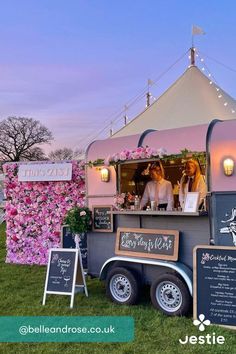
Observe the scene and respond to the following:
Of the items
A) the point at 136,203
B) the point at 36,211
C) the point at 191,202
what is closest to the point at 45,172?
the point at 36,211

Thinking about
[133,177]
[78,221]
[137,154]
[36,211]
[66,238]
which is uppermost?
[137,154]

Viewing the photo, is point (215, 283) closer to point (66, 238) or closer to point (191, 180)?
point (191, 180)

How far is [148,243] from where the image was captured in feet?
17.3

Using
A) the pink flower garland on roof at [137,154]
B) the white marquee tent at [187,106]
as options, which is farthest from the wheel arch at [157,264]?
the white marquee tent at [187,106]

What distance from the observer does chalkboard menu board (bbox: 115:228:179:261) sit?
5012mm

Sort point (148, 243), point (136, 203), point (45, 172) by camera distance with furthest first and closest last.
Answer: point (45, 172)
point (136, 203)
point (148, 243)

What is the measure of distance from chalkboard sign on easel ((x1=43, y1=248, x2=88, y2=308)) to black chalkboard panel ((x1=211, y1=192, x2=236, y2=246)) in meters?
1.98

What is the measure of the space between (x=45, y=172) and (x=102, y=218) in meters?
2.91

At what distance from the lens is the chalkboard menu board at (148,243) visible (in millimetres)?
5012

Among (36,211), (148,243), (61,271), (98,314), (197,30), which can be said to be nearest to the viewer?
(98,314)

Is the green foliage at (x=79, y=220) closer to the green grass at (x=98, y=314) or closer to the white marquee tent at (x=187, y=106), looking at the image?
the green grass at (x=98, y=314)

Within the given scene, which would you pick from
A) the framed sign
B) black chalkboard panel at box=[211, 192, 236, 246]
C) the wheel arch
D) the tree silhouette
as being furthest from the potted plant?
the tree silhouette

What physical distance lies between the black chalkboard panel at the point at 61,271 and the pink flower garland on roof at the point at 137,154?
57.2 inches

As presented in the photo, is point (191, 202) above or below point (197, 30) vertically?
below
